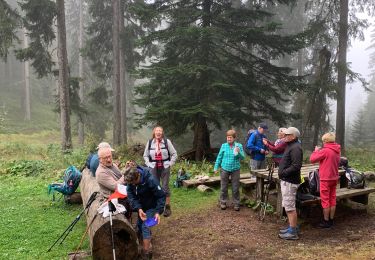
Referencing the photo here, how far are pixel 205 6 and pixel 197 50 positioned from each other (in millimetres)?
2022

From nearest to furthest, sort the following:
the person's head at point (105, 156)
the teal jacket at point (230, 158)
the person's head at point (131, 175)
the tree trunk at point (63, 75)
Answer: the person's head at point (131, 175), the person's head at point (105, 156), the teal jacket at point (230, 158), the tree trunk at point (63, 75)

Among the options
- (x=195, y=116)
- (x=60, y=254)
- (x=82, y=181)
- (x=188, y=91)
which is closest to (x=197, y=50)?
(x=188, y=91)

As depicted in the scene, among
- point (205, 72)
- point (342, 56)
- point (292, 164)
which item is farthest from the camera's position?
point (342, 56)

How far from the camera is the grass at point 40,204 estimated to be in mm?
7164

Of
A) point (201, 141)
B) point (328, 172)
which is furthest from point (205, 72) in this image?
point (328, 172)

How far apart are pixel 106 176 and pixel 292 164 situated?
3.67m

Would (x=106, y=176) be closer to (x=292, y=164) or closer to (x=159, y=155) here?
(x=159, y=155)

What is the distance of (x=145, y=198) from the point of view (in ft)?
20.8

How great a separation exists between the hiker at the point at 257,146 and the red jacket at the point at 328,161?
106 inches

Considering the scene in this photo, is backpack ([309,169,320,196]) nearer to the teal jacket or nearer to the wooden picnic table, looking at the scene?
the wooden picnic table

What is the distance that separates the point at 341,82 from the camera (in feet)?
61.3

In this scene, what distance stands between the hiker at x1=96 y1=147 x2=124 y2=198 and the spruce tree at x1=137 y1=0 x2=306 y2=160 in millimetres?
6865

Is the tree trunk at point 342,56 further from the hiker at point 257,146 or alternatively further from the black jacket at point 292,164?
the black jacket at point 292,164

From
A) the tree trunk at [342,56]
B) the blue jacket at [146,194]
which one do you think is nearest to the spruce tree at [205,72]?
the tree trunk at [342,56]
